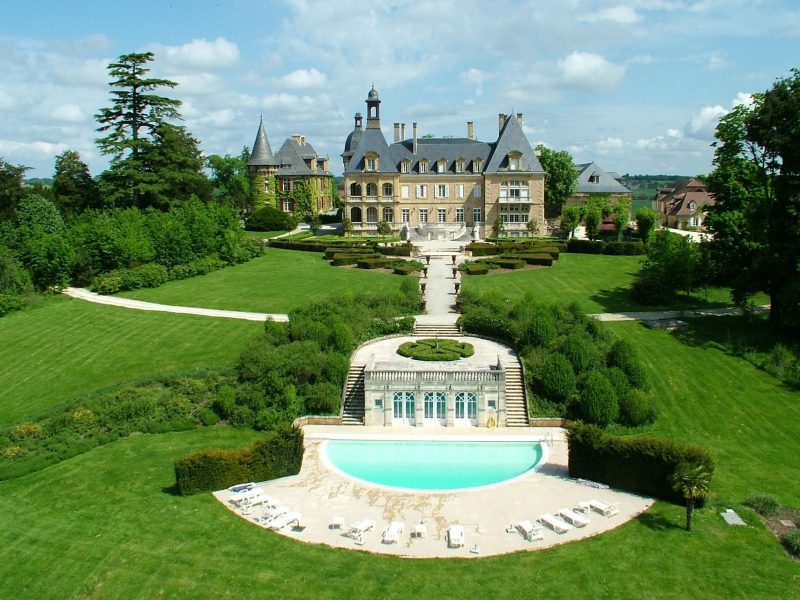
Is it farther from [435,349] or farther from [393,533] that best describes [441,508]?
[435,349]

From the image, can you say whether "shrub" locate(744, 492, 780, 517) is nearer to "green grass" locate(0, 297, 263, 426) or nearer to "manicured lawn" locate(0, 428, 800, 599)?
"manicured lawn" locate(0, 428, 800, 599)

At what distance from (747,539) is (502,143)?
64.5m

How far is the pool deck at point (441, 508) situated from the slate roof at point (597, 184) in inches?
2606

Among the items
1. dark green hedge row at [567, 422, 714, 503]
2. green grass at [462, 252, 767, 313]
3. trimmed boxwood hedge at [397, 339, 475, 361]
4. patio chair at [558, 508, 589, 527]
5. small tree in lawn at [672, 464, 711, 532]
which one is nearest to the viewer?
small tree in lawn at [672, 464, 711, 532]

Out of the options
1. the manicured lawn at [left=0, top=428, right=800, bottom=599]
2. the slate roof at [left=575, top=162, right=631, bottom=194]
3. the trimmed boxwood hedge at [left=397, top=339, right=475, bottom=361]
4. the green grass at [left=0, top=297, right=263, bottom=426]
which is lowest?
the manicured lawn at [left=0, top=428, right=800, bottom=599]

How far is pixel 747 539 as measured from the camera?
19.8m

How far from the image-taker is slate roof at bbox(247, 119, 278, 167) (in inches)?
3442

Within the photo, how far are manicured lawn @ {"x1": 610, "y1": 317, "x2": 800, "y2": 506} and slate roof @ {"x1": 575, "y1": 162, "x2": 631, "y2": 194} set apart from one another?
49603mm

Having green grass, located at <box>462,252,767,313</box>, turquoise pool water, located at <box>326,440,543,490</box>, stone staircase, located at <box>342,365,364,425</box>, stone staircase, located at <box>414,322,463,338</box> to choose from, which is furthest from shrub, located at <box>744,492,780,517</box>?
green grass, located at <box>462,252,767,313</box>

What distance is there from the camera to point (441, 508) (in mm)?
21938

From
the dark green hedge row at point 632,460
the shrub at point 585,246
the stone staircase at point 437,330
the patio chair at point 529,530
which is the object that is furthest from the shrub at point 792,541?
Result: the shrub at point 585,246

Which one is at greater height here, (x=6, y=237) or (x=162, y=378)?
(x=6, y=237)

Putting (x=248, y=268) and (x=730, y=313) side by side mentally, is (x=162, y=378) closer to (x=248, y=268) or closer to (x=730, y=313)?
(x=248, y=268)

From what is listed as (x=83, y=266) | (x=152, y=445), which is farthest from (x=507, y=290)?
(x=83, y=266)
